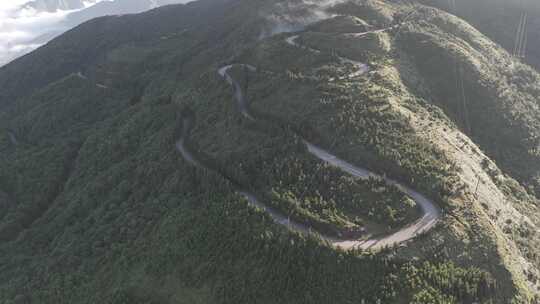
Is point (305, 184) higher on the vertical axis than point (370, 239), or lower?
higher

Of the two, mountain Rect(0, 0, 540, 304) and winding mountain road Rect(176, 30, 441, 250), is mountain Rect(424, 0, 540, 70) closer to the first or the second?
mountain Rect(0, 0, 540, 304)

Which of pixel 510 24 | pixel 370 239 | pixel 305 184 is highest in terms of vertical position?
pixel 305 184

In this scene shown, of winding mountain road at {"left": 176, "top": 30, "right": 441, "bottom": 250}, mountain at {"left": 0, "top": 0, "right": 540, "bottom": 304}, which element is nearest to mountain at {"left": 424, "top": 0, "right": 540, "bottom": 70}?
mountain at {"left": 0, "top": 0, "right": 540, "bottom": 304}

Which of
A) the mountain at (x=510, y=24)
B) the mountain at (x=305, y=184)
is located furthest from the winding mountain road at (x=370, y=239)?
the mountain at (x=510, y=24)

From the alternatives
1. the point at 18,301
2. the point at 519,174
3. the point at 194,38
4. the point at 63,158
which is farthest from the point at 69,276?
the point at 194,38

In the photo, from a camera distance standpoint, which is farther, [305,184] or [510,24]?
[510,24]

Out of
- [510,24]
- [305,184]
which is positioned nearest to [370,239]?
[305,184]

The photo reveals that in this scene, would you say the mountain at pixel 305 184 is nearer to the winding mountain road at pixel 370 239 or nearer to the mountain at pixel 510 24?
the winding mountain road at pixel 370 239

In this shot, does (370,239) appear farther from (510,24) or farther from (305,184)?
(510,24)

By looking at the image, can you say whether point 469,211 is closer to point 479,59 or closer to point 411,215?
point 411,215
